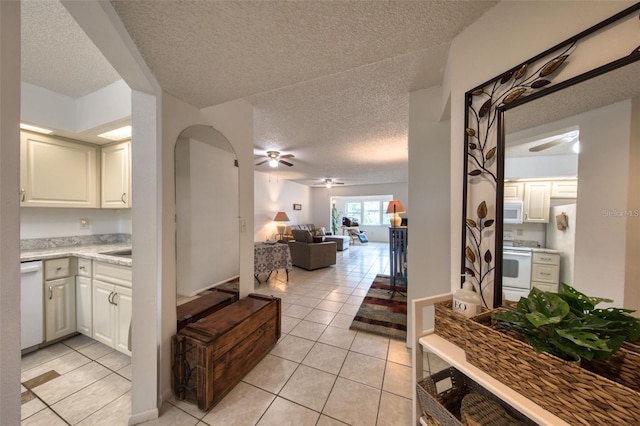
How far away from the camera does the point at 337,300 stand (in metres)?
3.16

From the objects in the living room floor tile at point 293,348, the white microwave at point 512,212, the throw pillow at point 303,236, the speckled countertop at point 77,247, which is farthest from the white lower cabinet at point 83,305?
the throw pillow at point 303,236

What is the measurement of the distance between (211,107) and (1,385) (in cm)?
180

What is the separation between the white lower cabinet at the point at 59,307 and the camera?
195 cm

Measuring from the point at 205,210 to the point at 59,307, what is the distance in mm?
1774

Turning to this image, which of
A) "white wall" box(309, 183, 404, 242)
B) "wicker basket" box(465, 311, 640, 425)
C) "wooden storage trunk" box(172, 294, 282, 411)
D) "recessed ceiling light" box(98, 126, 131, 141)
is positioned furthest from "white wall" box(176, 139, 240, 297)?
"white wall" box(309, 183, 404, 242)

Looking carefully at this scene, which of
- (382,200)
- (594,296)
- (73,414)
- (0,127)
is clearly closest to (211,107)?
(0,127)

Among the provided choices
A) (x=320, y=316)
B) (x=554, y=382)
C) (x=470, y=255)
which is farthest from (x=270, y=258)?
(x=554, y=382)

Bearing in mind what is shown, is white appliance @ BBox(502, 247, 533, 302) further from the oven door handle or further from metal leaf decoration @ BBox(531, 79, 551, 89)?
metal leaf decoration @ BBox(531, 79, 551, 89)

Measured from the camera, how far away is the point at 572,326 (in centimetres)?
61

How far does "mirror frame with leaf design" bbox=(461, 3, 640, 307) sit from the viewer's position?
732 mm

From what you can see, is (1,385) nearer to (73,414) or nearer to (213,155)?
(73,414)

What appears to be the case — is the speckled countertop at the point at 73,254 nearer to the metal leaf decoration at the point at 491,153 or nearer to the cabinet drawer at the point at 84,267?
the cabinet drawer at the point at 84,267

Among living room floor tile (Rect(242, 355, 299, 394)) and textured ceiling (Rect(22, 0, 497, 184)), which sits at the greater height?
textured ceiling (Rect(22, 0, 497, 184))

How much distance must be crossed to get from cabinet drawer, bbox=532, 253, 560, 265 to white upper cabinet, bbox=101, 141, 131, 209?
3.17 metres
